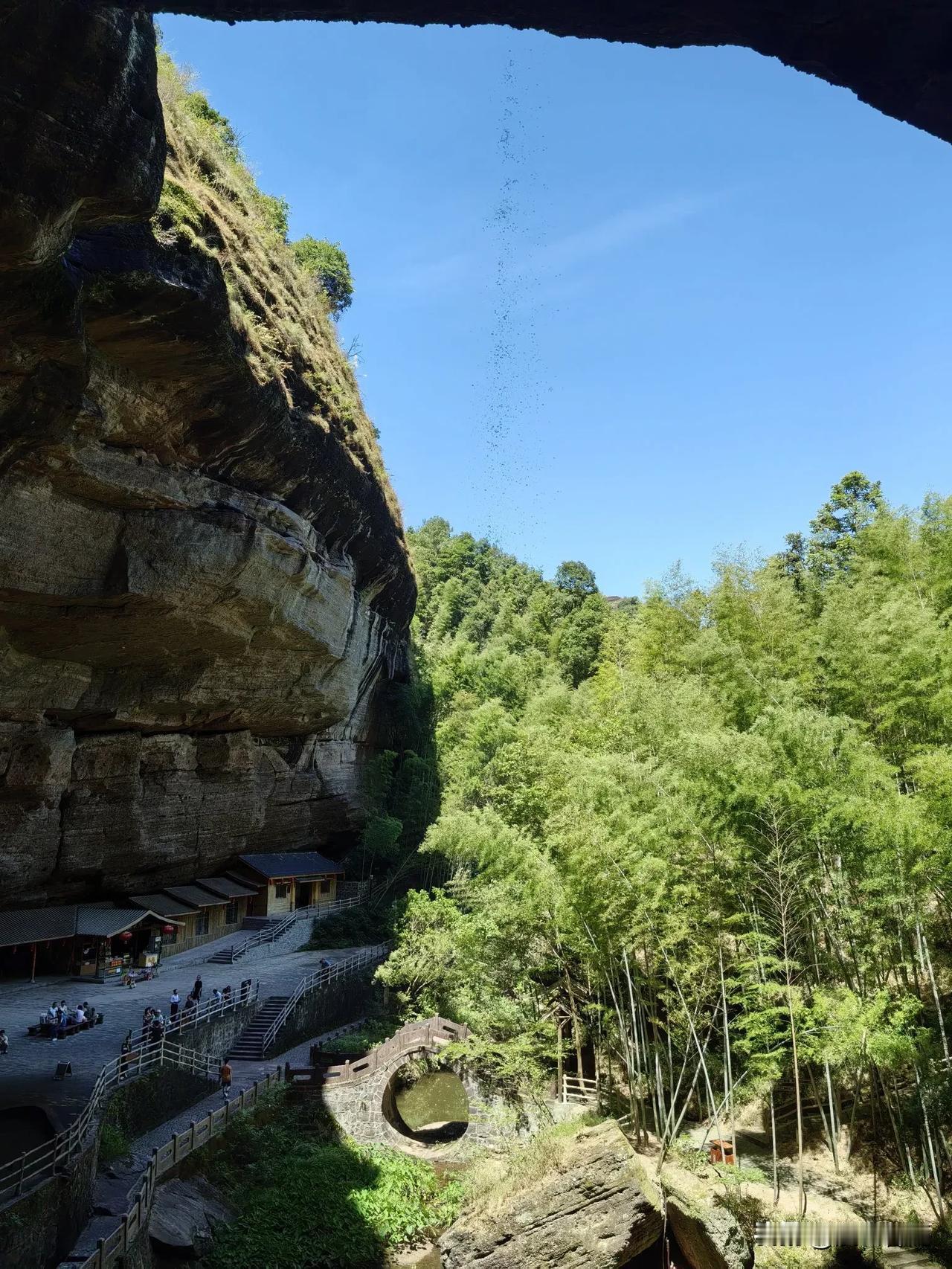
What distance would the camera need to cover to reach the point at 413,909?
66.8 feet

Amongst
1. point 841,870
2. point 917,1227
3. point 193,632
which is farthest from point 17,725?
point 917,1227

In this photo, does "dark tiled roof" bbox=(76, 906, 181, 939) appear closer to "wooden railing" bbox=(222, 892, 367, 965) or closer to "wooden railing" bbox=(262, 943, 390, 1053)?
"wooden railing" bbox=(222, 892, 367, 965)

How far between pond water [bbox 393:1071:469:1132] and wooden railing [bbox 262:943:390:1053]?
297 centimetres

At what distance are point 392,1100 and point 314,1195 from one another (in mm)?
3083

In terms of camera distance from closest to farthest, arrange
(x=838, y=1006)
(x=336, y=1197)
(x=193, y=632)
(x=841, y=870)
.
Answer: (x=838, y=1006) < (x=841, y=870) < (x=336, y=1197) < (x=193, y=632)

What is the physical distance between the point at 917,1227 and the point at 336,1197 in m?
8.45

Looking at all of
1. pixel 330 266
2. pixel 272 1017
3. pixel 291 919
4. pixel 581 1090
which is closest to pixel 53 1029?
pixel 272 1017

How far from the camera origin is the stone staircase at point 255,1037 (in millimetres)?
15758

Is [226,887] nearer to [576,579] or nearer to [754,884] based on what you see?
[754,884]

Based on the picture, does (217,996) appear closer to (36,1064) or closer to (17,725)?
(36,1064)

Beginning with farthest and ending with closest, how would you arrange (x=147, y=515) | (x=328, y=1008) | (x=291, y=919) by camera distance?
(x=291, y=919)
(x=328, y=1008)
(x=147, y=515)

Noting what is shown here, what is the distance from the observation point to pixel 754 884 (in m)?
12.1

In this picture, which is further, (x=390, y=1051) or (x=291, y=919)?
(x=291, y=919)

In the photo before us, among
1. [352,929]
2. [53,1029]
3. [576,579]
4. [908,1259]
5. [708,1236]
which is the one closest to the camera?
[708,1236]
